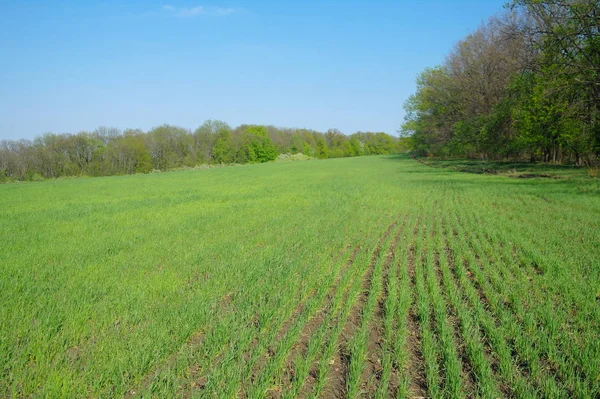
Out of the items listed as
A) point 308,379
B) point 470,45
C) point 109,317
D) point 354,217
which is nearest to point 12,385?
point 109,317

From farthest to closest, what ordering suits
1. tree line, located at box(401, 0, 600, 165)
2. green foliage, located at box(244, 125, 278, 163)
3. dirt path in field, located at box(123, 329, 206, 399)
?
green foliage, located at box(244, 125, 278, 163) → tree line, located at box(401, 0, 600, 165) → dirt path in field, located at box(123, 329, 206, 399)

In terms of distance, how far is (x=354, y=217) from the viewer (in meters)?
12.2

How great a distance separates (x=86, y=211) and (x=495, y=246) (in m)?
15.1

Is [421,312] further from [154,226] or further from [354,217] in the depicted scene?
[154,226]

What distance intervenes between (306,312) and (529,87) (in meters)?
25.7

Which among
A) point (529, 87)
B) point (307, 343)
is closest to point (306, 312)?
point (307, 343)

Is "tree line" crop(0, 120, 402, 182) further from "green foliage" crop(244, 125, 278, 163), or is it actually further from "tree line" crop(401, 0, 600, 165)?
"tree line" crop(401, 0, 600, 165)

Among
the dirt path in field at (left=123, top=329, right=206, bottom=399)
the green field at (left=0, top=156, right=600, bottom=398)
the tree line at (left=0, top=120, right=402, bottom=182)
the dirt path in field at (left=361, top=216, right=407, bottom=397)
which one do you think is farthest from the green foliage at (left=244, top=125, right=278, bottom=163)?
the dirt path in field at (left=123, top=329, right=206, bottom=399)

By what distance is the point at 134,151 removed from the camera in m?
74.6

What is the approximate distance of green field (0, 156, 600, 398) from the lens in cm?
337

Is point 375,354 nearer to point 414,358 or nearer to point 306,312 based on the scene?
point 414,358

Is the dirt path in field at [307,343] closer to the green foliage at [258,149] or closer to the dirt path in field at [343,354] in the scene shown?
the dirt path in field at [343,354]

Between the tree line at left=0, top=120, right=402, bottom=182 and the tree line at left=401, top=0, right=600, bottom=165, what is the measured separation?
5632 cm

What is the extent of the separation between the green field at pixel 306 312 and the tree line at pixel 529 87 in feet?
49.4
